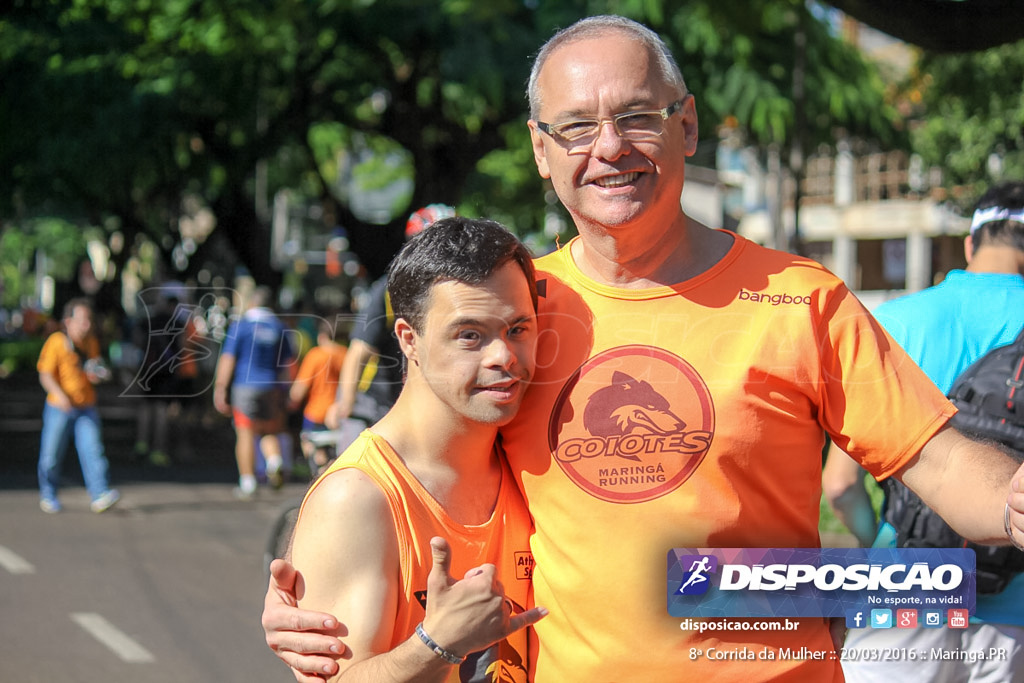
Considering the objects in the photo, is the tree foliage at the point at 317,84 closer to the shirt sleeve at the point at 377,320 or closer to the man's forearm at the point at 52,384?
the man's forearm at the point at 52,384

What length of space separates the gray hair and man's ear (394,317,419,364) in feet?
1.63

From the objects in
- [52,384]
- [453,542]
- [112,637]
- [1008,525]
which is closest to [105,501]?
[52,384]

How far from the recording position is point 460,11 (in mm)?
12594

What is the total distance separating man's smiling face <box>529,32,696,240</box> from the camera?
2281 mm

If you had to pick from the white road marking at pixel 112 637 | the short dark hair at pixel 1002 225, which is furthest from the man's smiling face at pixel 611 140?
the white road marking at pixel 112 637

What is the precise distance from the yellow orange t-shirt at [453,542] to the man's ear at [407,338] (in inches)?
6.5

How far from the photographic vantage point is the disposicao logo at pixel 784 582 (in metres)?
2.19

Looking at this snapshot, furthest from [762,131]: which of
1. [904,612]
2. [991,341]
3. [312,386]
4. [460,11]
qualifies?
[904,612]

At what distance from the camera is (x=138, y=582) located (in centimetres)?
775

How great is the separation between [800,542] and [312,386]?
9.28 metres

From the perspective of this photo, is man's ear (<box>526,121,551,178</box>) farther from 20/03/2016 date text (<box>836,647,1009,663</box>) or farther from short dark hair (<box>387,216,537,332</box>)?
20/03/2016 date text (<box>836,647,1009,663</box>)

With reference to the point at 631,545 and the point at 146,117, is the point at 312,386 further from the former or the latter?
the point at 631,545

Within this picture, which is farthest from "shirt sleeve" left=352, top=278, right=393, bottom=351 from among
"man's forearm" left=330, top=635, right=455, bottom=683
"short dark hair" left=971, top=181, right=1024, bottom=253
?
"man's forearm" left=330, top=635, right=455, bottom=683

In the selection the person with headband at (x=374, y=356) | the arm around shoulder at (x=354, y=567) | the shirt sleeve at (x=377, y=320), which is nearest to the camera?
the arm around shoulder at (x=354, y=567)
